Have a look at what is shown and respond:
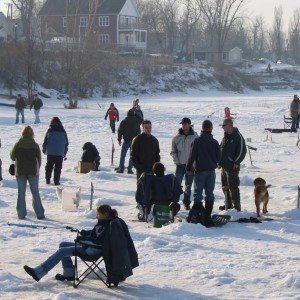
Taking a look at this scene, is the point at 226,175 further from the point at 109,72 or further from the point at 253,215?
the point at 109,72

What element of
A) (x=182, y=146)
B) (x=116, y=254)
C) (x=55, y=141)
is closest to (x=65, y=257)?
(x=116, y=254)

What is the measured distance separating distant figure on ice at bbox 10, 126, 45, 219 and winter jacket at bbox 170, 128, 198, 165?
8.14 ft

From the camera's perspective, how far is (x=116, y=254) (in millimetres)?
8281

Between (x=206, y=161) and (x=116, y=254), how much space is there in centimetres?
408

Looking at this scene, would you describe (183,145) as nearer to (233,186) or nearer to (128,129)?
(233,186)

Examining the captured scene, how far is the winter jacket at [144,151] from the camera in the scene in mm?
13672

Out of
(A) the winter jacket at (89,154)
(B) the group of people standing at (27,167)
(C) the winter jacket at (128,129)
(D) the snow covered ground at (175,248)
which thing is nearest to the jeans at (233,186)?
(D) the snow covered ground at (175,248)

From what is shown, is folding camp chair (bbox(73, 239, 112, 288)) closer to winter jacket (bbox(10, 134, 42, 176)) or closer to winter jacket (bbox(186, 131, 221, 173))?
winter jacket (bbox(186, 131, 221, 173))

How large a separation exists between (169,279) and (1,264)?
7.10 feet

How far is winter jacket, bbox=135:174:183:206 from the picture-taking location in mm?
12031

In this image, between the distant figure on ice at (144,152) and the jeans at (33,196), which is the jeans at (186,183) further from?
the jeans at (33,196)

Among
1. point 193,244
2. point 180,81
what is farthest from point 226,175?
point 180,81

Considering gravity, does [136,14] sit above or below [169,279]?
above

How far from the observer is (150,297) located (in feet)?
26.5
